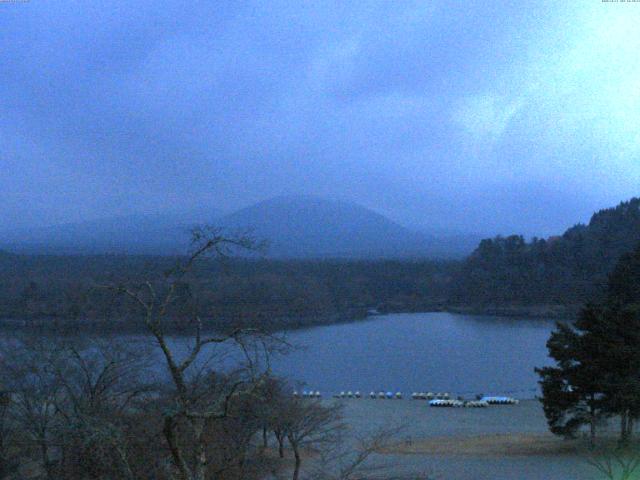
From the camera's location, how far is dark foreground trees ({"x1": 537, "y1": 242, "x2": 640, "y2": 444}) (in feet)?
29.0

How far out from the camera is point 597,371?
9070 mm

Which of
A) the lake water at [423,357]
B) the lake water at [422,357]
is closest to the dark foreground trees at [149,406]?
the lake water at [422,357]

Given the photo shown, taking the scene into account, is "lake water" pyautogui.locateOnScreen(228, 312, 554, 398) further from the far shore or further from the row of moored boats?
the far shore

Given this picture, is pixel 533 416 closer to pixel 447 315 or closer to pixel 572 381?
pixel 572 381

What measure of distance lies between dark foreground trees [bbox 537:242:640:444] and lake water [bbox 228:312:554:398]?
21.9 ft

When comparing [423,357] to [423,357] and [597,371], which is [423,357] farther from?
[597,371]

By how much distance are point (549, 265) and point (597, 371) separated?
36430 mm

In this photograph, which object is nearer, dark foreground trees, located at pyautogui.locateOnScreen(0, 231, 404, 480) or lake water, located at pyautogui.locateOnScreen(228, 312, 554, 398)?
dark foreground trees, located at pyautogui.locateOnScreen(0, 231, 404, 480)

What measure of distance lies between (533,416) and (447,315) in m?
28.6

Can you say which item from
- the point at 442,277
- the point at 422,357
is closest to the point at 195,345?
the point at 422,357

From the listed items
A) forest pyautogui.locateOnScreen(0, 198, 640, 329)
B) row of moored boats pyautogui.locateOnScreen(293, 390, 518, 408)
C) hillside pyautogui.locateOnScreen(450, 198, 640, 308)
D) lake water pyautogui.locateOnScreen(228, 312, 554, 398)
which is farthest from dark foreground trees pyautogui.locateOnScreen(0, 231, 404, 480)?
hillside pyautogui.locateOnScreen(450, 198, 640, 308)

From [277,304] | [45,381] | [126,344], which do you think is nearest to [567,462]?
[126,344]

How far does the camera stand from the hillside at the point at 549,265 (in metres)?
42.0

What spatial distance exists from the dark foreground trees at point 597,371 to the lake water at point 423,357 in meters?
6.66
